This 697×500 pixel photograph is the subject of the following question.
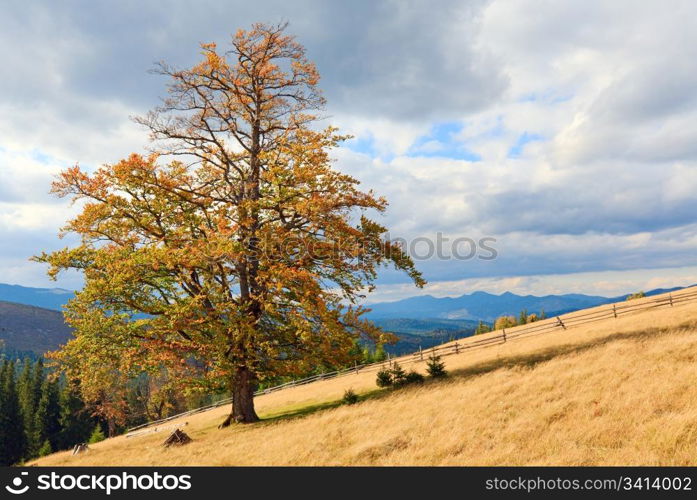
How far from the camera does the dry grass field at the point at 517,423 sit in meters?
9.09

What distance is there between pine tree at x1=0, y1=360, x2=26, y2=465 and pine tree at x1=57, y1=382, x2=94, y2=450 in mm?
5187

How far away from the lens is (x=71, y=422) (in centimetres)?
6862

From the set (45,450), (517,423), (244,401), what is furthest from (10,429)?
(517,423)

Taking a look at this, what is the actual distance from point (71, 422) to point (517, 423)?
262 feet

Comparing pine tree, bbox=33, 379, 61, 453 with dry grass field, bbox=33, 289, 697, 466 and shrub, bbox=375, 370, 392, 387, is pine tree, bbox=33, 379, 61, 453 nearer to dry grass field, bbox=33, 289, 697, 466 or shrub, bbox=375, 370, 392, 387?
dry grass field, bbox=33, 289, 697, 466

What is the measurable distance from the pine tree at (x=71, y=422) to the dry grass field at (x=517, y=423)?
65.4 m

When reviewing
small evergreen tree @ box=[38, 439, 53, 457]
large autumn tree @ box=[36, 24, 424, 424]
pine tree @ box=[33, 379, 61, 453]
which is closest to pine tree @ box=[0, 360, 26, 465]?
pine tree @ box=[33, 379, 61, 453]

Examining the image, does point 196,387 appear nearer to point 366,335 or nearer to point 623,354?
point 366,335

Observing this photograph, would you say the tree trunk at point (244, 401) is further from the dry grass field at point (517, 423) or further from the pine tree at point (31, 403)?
the pine tree at point (31, 403)

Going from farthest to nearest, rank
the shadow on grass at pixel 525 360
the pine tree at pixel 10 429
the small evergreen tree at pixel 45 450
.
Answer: the pine tree at pixel 10 429 → the small evergreen tree at pixel 45 450 → the shadow on grass at pixel 525 360

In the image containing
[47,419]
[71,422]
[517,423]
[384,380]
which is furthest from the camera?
[71,422]

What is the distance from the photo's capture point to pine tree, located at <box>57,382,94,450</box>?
68.0 m

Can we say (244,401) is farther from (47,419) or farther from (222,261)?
(47,419)

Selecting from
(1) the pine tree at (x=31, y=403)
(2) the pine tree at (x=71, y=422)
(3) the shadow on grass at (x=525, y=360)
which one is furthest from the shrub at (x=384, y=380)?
(2) the pine tree at (x=71, y=422)
